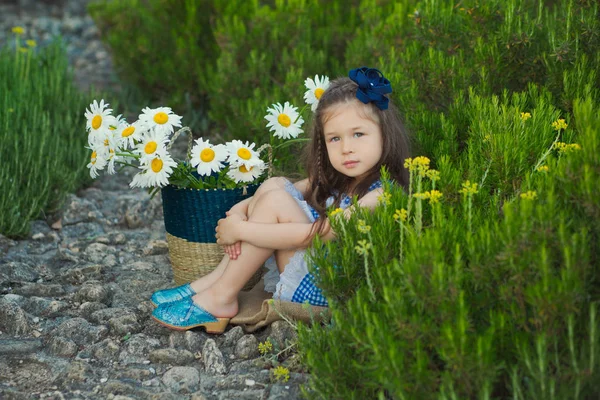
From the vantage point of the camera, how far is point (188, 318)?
3.01m

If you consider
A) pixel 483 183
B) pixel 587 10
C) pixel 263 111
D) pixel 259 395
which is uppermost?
pixel 587 10

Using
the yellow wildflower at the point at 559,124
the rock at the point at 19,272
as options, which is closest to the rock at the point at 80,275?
the rock at the point at 19,272

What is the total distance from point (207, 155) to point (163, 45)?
3309 mm

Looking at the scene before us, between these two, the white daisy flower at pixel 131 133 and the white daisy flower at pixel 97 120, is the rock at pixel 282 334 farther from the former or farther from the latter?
the white daisy flower at pixel 97 120

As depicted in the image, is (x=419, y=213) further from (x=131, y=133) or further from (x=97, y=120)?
(x=97, y=120)

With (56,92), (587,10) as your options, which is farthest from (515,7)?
(56,92)

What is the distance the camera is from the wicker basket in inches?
125

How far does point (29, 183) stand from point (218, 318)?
1.74m

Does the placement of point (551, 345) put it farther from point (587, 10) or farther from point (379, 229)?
point (587, 10)

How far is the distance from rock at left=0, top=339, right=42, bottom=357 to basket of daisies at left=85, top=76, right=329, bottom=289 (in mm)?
650

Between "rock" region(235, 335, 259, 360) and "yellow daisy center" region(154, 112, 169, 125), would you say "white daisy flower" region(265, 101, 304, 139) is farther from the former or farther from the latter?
"rock" region(235, 335, 259, 360)

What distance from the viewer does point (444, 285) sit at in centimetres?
208

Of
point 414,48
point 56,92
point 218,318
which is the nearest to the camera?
point 218,318

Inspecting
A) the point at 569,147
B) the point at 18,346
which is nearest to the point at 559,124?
the point at 569,147
